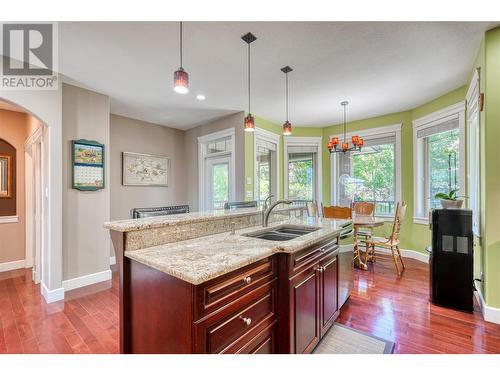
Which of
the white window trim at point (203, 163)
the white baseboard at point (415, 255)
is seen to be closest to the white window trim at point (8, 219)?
the white window trim at point (203, 163)

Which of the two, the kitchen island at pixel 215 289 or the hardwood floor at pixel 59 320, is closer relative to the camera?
the kitchen island at pixel 215 289

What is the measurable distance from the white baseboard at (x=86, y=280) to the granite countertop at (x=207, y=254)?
2.45 metres

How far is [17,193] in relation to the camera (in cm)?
400

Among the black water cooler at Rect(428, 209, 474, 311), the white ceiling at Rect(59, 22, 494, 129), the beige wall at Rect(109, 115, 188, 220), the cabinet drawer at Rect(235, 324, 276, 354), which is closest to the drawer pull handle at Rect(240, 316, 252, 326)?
the cabinet drawer at Rect(235, 324, 276, 354)

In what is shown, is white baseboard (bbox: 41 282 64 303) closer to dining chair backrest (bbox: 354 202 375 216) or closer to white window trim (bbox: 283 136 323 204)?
white window trim (bbox: 283 136 323 204)

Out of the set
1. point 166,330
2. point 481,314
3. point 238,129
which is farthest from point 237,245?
point 238,129

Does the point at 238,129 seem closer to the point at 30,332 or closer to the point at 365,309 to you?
the point at 365,309

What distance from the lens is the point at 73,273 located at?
10.3 ft

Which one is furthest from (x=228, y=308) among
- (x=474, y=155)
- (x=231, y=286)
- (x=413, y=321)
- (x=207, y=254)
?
(x=474, y=155)

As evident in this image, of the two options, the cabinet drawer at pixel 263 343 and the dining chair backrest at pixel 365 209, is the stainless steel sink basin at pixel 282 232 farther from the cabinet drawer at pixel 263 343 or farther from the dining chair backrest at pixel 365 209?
the dining chair backrest at pixel 365 209

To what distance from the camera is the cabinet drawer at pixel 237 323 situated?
1080mm

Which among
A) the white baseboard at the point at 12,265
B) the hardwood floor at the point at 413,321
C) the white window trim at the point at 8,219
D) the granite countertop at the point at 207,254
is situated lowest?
the hardwood floor at the point at 413,321

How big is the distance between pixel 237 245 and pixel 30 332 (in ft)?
7.15

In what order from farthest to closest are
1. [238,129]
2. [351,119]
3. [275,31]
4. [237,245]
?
[351,119] < [238,129] < [275,31] < [237,245]
